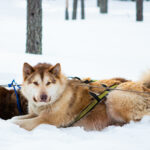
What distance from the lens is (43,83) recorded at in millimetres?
3824

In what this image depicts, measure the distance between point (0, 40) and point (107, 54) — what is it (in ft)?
16.8

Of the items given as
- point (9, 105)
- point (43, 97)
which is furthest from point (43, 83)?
point (9, 105)

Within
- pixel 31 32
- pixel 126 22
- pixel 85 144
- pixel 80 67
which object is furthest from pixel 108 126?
pixel 126 22

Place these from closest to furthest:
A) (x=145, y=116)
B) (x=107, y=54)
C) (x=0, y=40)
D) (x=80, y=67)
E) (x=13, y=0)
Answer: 1. (x=145, y=116)
2. (x=80, y=67)
3. (x=107, y=54)
4. (x=0, y=40)
5. (x=13, y=0)

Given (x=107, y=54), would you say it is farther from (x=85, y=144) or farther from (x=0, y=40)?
(x=85, y=144)

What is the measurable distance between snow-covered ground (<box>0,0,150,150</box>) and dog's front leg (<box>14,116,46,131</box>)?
0.34 ft

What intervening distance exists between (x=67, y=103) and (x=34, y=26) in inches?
214

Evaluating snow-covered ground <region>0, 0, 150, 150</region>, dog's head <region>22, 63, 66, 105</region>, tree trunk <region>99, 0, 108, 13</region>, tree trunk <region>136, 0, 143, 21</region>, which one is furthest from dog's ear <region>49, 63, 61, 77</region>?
tree trunk <region>99, 0, 108, 13</region>

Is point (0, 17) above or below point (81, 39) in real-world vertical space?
above

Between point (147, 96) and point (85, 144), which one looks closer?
point (85, 144)

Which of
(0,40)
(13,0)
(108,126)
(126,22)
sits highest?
(13,0)

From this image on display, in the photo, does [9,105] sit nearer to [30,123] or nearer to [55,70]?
[30,123]

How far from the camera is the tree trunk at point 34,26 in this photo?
895 cm

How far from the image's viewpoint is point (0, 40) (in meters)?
13.3
